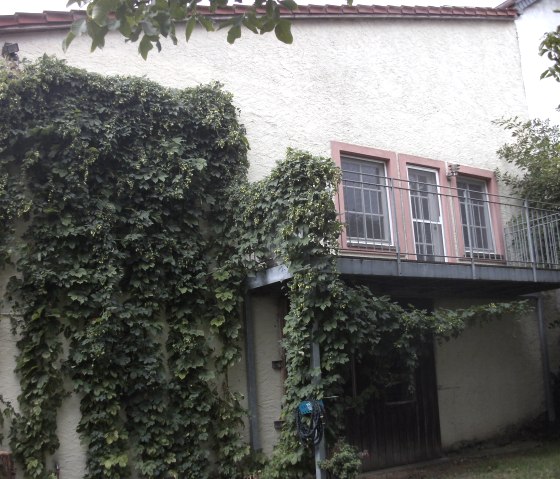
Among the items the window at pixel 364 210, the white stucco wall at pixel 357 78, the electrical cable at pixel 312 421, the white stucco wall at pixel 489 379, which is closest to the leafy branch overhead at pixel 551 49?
the window at pixel 364 210

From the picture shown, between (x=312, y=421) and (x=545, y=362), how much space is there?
613 centimetres

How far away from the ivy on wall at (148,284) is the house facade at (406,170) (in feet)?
1.40

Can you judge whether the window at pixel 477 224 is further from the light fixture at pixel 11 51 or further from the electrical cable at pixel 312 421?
the light fixture at pixel 11 51

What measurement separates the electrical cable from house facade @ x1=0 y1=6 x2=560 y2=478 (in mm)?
1269

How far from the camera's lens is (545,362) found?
11.1m

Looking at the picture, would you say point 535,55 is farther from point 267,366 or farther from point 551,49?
point 267,366

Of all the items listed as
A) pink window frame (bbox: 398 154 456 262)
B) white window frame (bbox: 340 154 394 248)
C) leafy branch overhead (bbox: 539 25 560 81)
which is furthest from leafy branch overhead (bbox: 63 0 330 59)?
pink window frame (bbox: 398 154 456 262)

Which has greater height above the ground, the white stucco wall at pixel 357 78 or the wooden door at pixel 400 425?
the white stucco wall at pixel 357 78

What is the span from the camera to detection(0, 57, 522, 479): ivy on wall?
22.0ft

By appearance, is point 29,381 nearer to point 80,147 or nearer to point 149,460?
point 149,460

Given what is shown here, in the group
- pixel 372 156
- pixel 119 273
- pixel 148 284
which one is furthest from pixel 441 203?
pixel 119 273

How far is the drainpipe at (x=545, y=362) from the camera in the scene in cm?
1102

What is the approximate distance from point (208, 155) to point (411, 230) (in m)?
3.29

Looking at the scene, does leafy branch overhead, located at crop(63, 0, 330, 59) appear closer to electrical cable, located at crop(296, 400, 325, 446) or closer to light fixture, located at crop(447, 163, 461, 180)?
electrical cable, located at crop(296, 400, 325, 446)
